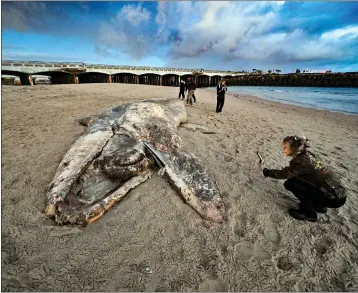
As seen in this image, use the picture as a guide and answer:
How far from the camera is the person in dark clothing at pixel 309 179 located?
2842mm

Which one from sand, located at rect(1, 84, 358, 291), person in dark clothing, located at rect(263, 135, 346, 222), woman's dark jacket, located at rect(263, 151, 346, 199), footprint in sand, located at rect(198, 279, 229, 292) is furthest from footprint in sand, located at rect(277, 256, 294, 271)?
woman's dark jacket, located at rect(263, 151, 346, 199)

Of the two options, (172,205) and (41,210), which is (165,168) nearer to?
(172,205)

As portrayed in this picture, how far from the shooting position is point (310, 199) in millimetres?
3092

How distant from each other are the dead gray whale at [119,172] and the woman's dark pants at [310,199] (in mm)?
1156


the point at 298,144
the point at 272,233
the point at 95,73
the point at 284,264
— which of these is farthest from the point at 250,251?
the point at 95,73

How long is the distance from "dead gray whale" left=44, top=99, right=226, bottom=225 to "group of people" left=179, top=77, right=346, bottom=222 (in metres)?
1.15

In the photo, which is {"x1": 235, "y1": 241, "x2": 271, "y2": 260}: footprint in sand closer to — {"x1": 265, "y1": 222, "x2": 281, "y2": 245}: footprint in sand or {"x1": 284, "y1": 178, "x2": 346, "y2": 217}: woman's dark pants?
{"x1": 265, "y1": 222, "x2": 281, "y2": 245}: footprint in sand

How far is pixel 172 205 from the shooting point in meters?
3.20

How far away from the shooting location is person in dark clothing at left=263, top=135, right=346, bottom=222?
284 cm

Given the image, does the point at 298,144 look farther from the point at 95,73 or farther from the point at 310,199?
the point at 95,73

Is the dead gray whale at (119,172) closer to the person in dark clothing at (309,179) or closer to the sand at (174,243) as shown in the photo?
the sand at (174,243)

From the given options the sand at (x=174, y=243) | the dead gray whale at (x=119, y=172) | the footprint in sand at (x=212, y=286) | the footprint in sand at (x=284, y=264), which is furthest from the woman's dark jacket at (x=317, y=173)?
the footprint in sand at (x=212, y=286)

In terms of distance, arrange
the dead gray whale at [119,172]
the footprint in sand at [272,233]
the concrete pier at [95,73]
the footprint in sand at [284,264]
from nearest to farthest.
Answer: the footprint in sand at [284,264] → the footprint in sand at [272,233] → the dead gray whale at [119,172] → the concrete pier at [95,73]

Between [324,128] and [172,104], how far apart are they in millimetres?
6607
